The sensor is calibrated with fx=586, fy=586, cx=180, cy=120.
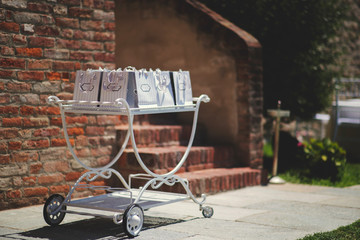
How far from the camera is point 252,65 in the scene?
7.09 metres

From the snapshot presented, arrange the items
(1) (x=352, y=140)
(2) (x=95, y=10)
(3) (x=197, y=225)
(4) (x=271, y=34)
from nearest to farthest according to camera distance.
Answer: (3) (x=197, y=225)
(2) (x=95, y=10)
(4) (x=271, y=34)
(1) (x=352, y=140)

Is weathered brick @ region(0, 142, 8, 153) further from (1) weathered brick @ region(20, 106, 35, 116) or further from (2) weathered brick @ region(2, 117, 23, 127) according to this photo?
(1) weathered brick @ region(20, 106, 35, 116)

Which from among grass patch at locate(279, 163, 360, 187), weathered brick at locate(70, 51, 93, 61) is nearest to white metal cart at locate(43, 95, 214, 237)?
weathered brick at locate(70, 51, 93, 61)

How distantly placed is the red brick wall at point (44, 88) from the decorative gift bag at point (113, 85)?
130cm

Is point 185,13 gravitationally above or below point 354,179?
above

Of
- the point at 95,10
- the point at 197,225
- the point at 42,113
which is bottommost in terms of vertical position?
the point at 197,225

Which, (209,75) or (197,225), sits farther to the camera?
(209,75)

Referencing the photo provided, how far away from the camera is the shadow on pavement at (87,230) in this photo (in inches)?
172

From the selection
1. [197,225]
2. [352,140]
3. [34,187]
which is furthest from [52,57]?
[352,140]

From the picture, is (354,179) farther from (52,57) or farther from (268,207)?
(52,57)

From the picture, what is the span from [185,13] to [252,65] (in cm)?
116

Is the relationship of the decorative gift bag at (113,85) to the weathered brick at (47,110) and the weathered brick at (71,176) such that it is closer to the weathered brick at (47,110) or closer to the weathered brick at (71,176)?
the weathered brick at (47,110)

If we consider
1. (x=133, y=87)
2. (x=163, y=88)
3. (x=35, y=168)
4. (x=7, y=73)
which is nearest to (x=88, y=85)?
(x=133, y=87)

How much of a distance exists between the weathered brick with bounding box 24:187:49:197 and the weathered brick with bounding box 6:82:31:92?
3.07 ft
